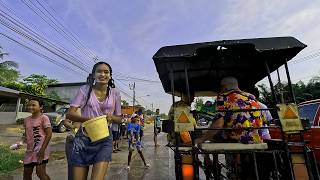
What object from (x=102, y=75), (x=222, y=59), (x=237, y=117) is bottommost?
(x=237, y=117)

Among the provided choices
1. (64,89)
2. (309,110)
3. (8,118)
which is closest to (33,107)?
(309,110)

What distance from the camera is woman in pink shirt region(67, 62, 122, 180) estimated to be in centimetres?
335

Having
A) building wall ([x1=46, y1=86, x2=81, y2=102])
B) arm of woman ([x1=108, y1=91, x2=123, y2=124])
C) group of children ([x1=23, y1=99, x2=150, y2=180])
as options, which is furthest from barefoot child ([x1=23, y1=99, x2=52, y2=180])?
building wall ([x1=46, y1=86, x2=81, y2=102])

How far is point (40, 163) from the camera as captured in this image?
5.06 meters

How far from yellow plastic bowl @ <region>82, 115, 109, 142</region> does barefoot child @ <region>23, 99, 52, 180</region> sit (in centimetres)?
222

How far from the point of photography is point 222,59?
5.11 meters

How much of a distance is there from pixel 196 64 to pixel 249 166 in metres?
1.97

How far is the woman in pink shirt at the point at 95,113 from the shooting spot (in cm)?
335

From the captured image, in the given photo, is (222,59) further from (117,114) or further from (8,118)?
(8,118)

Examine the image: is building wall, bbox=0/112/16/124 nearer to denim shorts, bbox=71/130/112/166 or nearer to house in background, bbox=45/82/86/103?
house in background, bbox=45/82/86/103

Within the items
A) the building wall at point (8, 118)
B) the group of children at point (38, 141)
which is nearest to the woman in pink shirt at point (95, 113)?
the group of children at point (38, 141)

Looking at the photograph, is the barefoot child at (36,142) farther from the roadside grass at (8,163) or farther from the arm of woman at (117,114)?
the roadside grass at (8,163)

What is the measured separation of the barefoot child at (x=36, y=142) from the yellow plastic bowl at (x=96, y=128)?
2216 millimetres

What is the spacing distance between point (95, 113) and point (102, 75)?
43 centimetres
